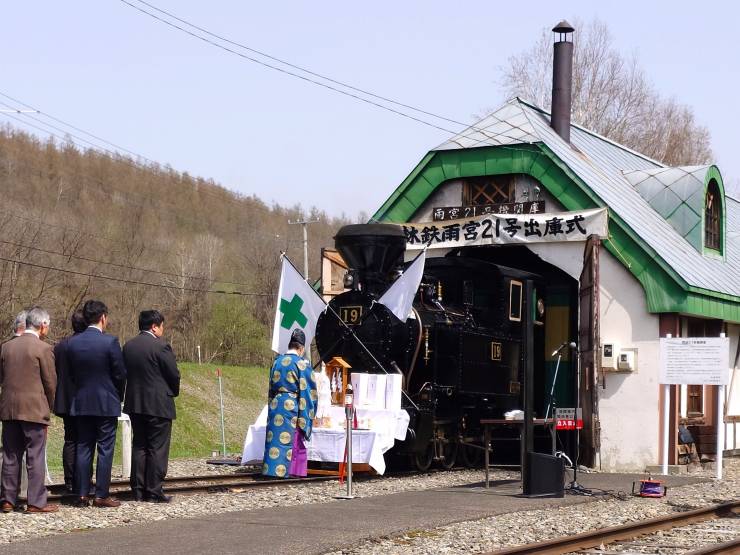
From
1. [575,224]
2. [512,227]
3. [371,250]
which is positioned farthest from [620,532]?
[512,227]

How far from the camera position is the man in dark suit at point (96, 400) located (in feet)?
34.4

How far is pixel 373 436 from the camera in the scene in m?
14.8

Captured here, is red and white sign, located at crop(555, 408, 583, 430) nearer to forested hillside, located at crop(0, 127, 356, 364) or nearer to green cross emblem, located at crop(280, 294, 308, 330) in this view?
green cross emblem, located at crop(280, 294, 308, 330)

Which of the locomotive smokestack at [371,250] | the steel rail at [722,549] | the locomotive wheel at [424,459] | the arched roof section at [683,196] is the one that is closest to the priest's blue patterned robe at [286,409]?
the locomotive smokestack at [371,250]

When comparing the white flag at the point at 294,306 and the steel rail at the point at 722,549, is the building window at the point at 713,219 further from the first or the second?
the steel rail at the point at 722,549

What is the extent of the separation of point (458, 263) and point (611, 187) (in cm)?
384

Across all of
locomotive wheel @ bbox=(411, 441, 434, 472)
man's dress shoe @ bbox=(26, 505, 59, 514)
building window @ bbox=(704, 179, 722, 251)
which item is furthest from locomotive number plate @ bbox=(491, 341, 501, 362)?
man's dress shoe @ bbox=(26, 505, 59, 514)

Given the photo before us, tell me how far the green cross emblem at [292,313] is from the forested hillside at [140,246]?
84.4 feet

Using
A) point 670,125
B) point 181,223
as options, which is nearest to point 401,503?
point 670,125

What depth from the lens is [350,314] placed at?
645 inches

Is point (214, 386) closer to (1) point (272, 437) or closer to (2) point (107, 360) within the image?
(1) point (272, 437)

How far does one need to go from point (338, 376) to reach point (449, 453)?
2918mm

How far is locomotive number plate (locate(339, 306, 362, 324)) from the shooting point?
16.2 metres

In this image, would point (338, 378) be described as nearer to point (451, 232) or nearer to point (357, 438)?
point (357, 438)
